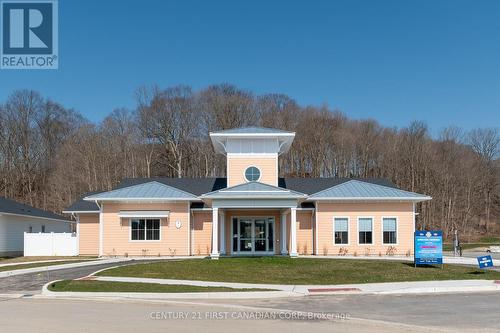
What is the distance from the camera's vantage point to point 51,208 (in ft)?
217

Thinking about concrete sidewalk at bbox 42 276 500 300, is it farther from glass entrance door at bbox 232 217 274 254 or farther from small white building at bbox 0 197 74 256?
small white building at bbox 0 197 74 256

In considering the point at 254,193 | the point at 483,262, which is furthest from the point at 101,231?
the point at 483,262

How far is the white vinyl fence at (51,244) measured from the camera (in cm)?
3497

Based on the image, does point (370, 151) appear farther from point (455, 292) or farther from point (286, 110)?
point (455, 292)

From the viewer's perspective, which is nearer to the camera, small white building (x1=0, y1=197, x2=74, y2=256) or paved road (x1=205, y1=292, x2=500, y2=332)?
paved road (x1=205, y1=292, x2=500, y2=332)

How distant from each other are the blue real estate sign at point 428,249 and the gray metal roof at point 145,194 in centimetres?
1360

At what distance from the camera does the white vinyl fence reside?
1377 inches

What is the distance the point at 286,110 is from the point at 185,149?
544 inches

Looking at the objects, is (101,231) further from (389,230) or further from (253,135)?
(389,230)

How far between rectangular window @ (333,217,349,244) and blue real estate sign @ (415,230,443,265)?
857 centimetres

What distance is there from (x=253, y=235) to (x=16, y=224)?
706 inches

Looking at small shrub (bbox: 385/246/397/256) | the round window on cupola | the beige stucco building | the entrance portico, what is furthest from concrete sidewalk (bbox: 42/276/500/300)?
the round window on cupola

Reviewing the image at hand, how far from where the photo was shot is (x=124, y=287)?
17766mm

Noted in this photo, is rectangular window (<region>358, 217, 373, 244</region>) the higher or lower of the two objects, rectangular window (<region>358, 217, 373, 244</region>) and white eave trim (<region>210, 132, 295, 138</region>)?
the lower
